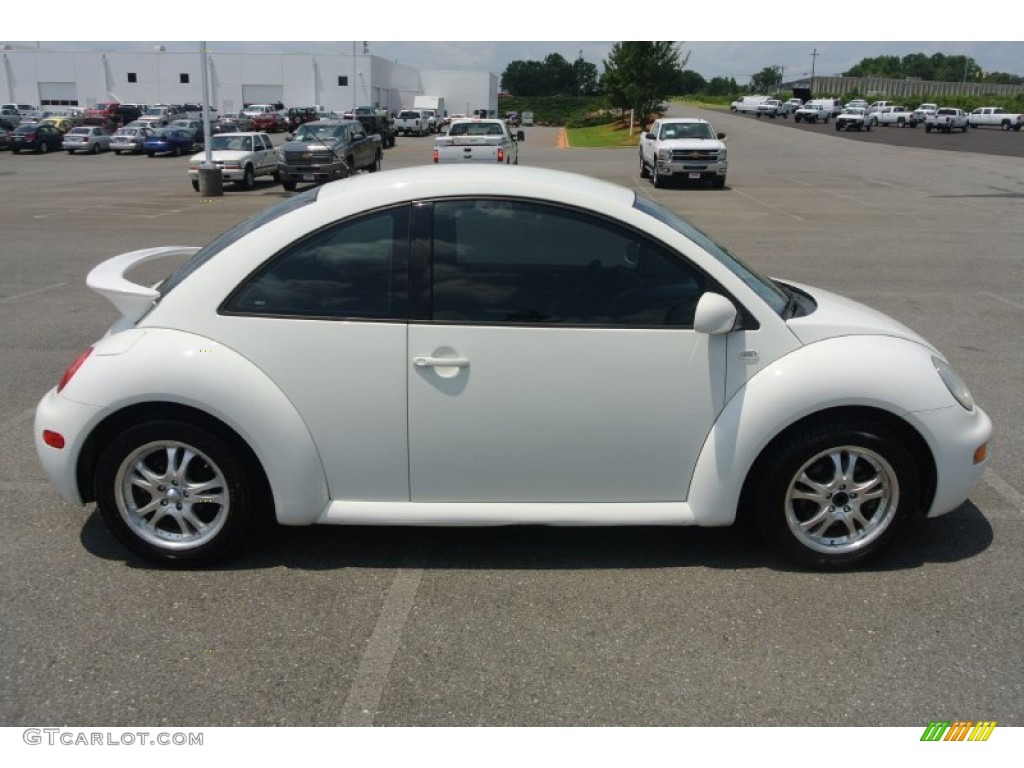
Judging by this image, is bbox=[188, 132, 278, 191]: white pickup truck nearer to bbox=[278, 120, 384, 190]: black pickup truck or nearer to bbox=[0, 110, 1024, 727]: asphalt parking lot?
bbox=[278, 120, 384, 190]: black pickup truck

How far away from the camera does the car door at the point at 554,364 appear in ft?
12.0

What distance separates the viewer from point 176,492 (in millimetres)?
3807

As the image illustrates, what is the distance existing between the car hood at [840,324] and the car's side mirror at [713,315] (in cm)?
38

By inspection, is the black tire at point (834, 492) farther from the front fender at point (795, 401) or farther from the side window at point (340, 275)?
the side window at point (340, 275)

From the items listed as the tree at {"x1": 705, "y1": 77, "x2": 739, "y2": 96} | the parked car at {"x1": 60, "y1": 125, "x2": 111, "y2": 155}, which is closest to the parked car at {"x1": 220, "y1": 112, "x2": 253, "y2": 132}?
the parked car at {"x1": 60, "y1": 125, "x2": 111, "y2": 155}

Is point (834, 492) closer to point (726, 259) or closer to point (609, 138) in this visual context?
point (726, 259)

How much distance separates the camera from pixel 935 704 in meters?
3.04

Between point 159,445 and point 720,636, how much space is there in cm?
242

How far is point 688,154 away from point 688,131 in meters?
1.72

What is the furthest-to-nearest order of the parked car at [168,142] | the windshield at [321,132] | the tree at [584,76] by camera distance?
the tree at [584,76] → the parked car at [168,142] → the windshield at [321,132]

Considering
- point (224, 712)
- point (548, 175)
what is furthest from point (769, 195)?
point (224, 712)

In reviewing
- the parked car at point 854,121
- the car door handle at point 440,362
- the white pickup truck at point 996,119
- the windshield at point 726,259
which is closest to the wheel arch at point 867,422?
the windshield at point 726,259

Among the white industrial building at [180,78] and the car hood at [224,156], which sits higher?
the white industrial building at [180,78]

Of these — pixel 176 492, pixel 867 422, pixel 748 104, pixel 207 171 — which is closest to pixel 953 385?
pixel 867 422
